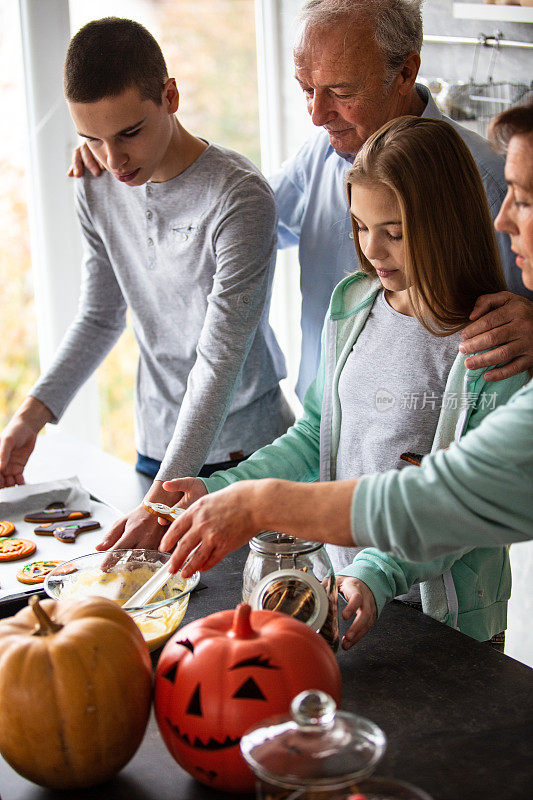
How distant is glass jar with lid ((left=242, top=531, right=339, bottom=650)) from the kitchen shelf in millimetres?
1928

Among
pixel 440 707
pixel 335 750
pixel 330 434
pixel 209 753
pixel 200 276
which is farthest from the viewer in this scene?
pixel 200 276

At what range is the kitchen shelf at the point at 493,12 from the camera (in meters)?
2.34

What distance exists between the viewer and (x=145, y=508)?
1.30m

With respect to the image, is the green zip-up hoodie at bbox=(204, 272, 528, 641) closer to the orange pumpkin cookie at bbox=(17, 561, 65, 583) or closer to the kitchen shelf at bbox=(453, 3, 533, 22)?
the orange pumpkin cookie at bbox=(17, 561, 65, 583)

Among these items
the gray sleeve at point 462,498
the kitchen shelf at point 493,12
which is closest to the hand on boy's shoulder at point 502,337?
the gray sleeve at point 462,498

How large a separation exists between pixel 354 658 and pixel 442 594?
0.29m

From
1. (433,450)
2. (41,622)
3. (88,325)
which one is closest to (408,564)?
(433,450)

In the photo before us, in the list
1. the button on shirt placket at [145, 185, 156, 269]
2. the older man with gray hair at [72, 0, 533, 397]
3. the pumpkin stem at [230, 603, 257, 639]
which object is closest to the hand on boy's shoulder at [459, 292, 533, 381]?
the older man with gray hair at [72, 0, 533, 397]

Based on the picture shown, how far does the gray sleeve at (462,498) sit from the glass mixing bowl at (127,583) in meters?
0.33

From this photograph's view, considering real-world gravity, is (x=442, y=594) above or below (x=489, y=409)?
below

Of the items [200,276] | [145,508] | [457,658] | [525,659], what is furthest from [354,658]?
[525,659]

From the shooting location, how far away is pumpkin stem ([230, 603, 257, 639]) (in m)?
0.84

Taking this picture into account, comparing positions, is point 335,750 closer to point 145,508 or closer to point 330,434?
point 145,508

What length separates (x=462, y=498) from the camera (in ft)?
2.82
